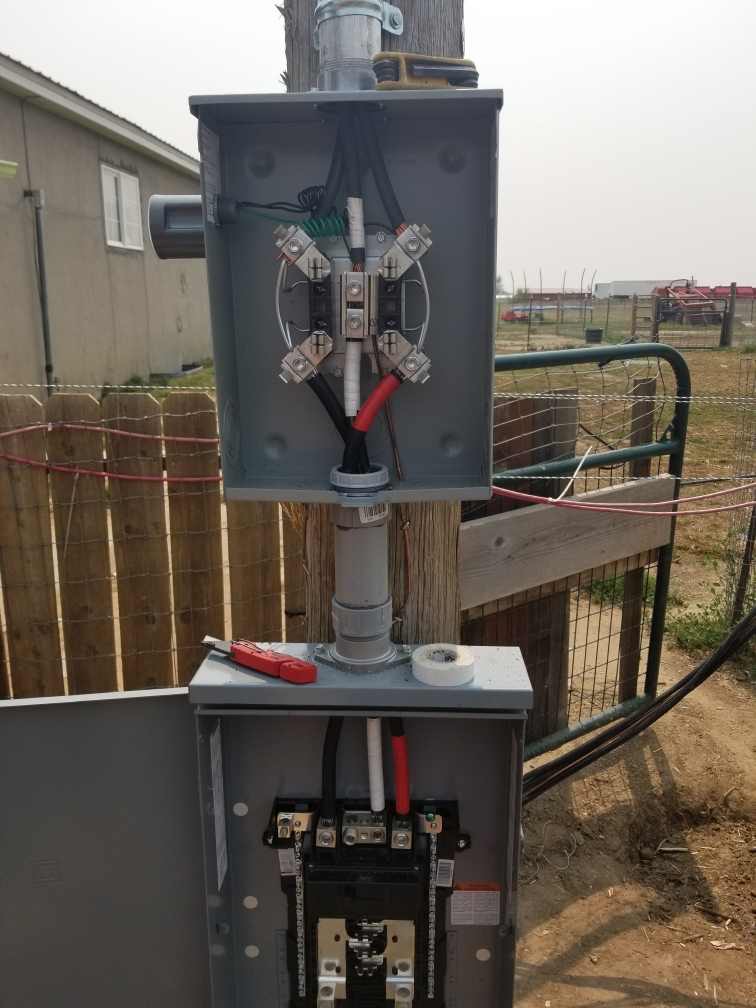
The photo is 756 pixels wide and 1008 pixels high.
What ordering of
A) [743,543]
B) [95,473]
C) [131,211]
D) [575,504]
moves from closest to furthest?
[575,504]
[95,473]
[743,543]
[131,211]

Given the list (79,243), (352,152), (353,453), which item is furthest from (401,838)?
(79,243)

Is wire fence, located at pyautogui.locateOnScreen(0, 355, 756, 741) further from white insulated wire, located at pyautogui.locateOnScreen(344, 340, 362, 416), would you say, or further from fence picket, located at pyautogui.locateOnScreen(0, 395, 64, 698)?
white insulated wire, located at pyautogui.locateOnScreen(344, 340, 362, 416)

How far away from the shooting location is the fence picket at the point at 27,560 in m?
2.83

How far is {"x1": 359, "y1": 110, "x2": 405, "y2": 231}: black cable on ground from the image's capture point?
1.31 metres

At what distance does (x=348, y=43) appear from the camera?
1345 millimetres

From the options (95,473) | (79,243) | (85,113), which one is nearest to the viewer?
(95,473)

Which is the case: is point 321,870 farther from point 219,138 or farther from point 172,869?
point 219,138

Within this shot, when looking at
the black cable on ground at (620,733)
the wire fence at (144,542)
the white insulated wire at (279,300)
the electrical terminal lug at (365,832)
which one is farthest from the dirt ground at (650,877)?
the white insulated wire at (279,300)

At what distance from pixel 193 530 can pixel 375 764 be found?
1701mm

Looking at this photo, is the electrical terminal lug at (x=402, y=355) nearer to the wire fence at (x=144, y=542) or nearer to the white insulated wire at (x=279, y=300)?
the white insulated wire at (x=279, y=300)

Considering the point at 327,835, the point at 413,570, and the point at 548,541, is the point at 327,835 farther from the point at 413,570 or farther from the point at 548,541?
the point at 548,541

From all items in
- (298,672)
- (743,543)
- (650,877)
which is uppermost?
(298,672)

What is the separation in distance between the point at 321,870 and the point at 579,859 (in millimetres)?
1785

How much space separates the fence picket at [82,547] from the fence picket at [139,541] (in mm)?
49
